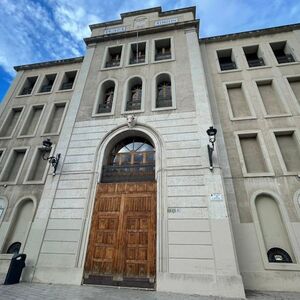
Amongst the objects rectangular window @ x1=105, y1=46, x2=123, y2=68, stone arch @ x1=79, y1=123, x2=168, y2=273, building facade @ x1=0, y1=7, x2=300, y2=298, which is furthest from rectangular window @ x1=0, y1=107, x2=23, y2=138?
stone arch @ x1=79, y1=123, x2=168, y2=273

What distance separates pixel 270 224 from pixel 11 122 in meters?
15.9

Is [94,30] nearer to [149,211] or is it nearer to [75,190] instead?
[75,190]

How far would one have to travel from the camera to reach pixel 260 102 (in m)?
10.1

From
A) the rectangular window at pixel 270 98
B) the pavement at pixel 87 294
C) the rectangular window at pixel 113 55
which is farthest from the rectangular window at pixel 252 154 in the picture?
the rectangular window at pixel 113 55

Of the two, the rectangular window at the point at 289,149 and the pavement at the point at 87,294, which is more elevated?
the rectangular window at the point at 289,149

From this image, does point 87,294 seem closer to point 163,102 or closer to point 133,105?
point 133,105

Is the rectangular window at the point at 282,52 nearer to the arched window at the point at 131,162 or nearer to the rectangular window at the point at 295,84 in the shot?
the rectangular window at the point at 295,84

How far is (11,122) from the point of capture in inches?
508

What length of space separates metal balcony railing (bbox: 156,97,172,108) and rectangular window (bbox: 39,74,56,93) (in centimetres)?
883

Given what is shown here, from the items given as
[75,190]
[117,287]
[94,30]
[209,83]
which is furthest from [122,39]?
[117,287]

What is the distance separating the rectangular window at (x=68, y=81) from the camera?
14.0 metres

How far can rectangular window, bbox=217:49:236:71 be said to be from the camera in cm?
1234

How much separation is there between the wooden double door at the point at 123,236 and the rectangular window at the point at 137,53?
8.85 metres

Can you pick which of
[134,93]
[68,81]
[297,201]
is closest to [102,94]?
[134,93]
